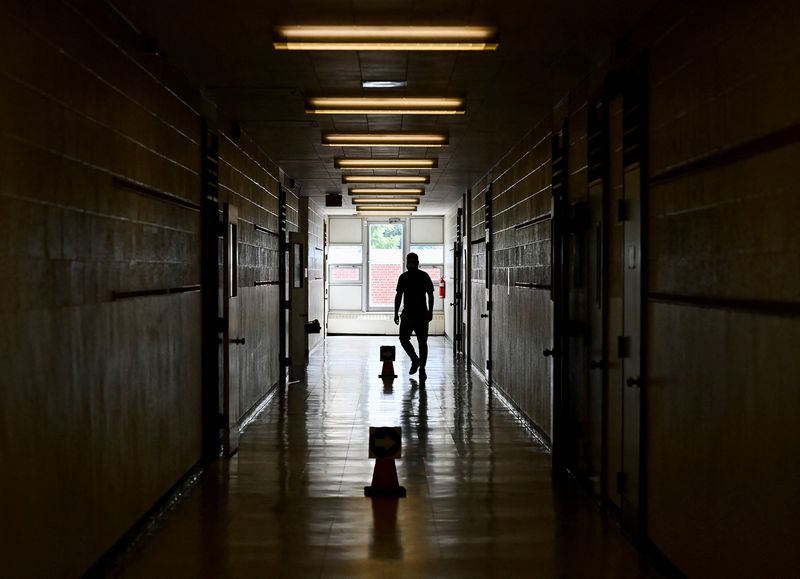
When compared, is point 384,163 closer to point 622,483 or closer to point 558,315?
point 558,315

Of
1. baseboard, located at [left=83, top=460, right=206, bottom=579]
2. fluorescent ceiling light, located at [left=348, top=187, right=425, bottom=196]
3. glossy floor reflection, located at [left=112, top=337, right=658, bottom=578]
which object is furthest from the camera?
fluorescent ceiling light, located at [left=348, top=187, right=425, bottom=196]

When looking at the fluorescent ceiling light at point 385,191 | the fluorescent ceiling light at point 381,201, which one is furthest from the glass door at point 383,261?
the fluorescent ceiling light at point 385,191

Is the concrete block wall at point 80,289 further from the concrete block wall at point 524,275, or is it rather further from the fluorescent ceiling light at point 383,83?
the concrete block wall at point 524,275

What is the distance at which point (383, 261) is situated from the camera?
2203 centimetres

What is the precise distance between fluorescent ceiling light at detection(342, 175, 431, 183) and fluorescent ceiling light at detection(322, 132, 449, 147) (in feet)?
11.1

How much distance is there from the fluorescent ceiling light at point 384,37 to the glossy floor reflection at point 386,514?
2806 mm

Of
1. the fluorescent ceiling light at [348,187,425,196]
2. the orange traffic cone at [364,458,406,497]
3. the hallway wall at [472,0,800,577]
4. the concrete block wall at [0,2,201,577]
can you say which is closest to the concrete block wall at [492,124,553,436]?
the orange traffic cone at [364,458,406,497]

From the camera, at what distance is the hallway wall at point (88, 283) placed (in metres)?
3.25

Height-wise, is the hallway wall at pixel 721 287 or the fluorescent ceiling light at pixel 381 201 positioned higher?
the fluorescent ceiling light at pixel 381 201

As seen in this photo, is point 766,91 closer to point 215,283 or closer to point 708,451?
point 708,451

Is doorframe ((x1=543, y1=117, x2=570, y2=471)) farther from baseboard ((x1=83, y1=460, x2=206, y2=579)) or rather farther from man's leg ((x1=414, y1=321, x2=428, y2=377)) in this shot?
man's leg ((x1=414, y1=321, x2=428, y2=377))

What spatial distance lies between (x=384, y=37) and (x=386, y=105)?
2.03 meters

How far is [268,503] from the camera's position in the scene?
550 centimetres

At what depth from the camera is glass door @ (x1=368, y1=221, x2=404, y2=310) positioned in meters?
22.0
